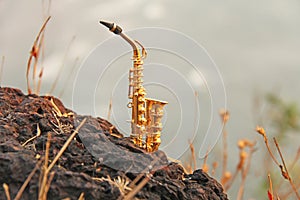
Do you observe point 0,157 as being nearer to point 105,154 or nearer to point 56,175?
point 56,175

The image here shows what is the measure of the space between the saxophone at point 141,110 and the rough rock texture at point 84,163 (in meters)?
0.08

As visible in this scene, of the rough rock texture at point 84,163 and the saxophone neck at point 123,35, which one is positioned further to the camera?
the saxophone neck at point 123,35

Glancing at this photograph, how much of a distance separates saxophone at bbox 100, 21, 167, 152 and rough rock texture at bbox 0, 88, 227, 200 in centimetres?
8

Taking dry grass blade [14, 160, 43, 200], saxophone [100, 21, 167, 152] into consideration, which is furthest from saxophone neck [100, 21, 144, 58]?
dry grass blade [14, 160, 43, 200]

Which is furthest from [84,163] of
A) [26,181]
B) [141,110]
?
[141,110]

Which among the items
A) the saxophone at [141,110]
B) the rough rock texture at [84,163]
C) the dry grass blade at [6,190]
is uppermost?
the saxophone at [141,110]

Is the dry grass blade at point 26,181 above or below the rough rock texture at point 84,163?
below

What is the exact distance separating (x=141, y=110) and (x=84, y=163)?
33cm

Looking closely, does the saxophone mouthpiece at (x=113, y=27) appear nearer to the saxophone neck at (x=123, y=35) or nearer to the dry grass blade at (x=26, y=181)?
the saxophone neck at (x=123, y=35)

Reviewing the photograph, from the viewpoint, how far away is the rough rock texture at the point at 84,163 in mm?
1168

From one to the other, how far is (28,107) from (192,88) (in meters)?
0.48

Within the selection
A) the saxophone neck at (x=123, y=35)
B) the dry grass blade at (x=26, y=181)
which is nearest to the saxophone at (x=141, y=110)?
the saxophone neck at (x=123, y=35)

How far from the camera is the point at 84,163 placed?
1272 mm

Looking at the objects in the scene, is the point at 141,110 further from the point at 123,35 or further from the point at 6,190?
the point at 6,190
